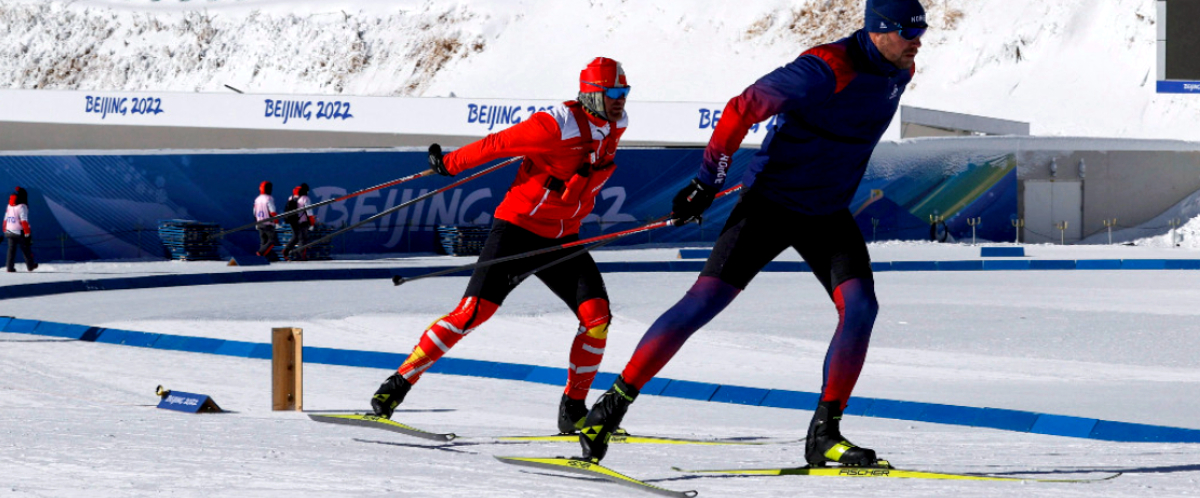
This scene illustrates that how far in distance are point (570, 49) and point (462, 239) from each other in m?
30.8

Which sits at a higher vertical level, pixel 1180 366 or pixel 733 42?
pixel 733 42

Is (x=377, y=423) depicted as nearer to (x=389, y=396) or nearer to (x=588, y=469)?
(x=389, y=396)

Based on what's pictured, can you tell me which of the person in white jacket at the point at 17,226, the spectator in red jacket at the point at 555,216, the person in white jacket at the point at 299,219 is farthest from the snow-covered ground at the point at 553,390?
the person in white jacket at the point at 299,219

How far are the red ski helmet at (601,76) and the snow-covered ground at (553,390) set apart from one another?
1.58 m

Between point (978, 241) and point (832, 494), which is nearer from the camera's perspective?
point (832, 494)

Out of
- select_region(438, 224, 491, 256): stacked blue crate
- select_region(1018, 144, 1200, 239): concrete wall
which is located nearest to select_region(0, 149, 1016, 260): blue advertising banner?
select_region(438, 224, 491, 256): stacked blue crate

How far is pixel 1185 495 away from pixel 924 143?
27408 millimetres

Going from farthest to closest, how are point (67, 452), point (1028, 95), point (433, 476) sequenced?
point (1028, 95)
point (67, 452)
point (433, 476)

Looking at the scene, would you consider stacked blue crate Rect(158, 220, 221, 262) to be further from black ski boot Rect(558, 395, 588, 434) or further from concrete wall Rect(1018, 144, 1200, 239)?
black ski boot Rect(558, 395, 588, 434)

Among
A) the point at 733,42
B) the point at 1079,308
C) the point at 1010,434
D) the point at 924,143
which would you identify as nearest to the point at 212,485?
the point at 1010,434

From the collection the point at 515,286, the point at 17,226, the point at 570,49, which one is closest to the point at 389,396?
the point at 515,286

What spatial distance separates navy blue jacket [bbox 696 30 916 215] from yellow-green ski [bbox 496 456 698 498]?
1075 millimetres

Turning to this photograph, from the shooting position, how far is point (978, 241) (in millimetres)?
33031

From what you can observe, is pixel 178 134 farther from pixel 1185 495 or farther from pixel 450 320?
pixel 1185 495
